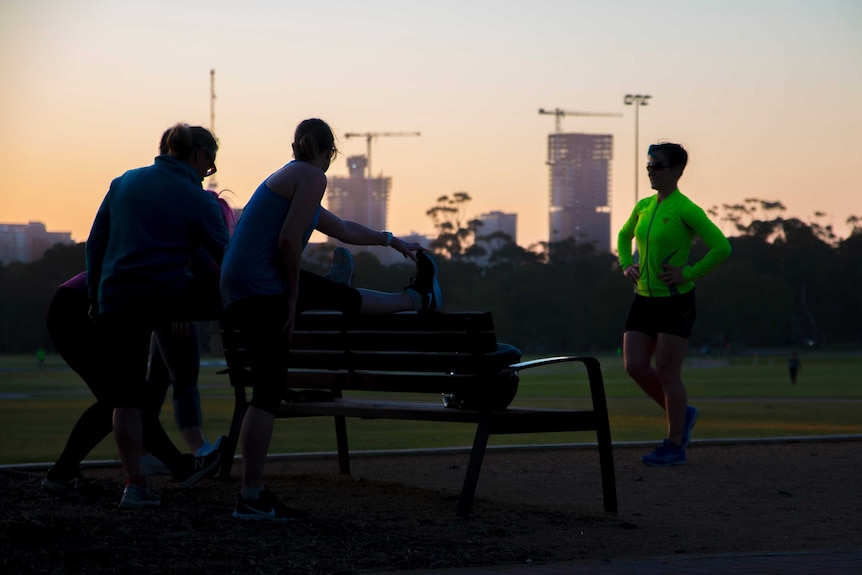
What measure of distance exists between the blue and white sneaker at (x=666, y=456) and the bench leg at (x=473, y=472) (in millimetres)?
2883

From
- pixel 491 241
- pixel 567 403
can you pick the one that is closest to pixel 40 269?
pixel 491 241

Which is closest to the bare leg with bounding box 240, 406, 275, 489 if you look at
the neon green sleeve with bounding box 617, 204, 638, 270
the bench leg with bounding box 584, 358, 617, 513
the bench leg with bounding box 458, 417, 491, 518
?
the bench leg with bounding box 458, 417, 491, 518

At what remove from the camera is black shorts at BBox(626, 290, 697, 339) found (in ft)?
29.3

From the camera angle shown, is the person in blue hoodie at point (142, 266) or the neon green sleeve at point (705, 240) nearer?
the person in blue hoodie at point (142, 266)

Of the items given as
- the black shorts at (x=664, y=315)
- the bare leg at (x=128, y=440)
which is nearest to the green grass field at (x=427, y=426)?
the black shorts at (x=664, y=315)

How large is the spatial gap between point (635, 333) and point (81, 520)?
4.43 m

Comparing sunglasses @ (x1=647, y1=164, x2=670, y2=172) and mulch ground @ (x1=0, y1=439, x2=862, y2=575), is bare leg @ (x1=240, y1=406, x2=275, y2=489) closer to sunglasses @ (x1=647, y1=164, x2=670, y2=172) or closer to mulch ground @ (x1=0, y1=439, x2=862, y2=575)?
mulch ground @ (x1=0, y1=439, x2=862, y2=575)

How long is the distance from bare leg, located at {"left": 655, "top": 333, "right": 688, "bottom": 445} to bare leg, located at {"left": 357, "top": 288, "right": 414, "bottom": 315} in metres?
2.63

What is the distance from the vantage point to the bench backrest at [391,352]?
650 centimetres

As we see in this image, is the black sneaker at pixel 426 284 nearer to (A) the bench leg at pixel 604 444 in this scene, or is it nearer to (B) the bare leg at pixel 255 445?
(A) the bench leg at pixel 604 444

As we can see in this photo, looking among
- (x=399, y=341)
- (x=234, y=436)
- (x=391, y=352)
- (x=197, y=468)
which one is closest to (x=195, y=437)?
(x=234, y=436)

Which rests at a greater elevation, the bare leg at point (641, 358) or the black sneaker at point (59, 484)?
the bare leg at point (641, 358)

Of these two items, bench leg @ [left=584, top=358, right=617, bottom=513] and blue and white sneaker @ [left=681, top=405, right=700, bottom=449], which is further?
blue and white sneaker @ [left=681, top=405, right=700, bottom=449]

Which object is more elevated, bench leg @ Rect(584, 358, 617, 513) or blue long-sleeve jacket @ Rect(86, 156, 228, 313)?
blue long-sleeve jacket @ Rect(86, 156, 228, 313)
